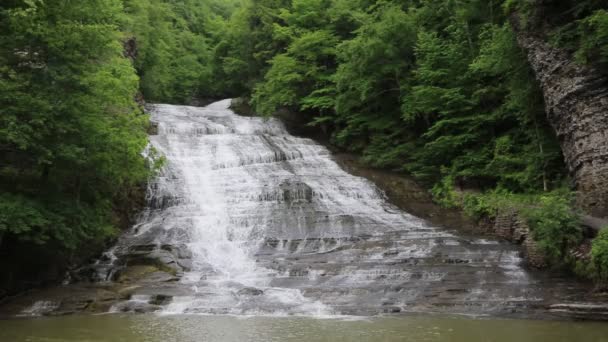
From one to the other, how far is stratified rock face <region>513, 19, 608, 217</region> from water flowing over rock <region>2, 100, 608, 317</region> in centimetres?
254

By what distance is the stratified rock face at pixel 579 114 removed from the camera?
40.8 feet

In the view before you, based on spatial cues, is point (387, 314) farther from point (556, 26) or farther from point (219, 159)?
point (219, 159)

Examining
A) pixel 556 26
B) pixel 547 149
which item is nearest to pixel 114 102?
pixel 556 26

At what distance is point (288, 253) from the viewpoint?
13445 mm

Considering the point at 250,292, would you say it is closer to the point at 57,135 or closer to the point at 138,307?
the point at 138,307

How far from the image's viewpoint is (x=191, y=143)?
72.3 ft

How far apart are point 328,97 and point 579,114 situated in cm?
1328

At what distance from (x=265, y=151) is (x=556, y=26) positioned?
1181 centimetres

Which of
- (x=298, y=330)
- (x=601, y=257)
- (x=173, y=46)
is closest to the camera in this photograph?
(x=298, y=330)

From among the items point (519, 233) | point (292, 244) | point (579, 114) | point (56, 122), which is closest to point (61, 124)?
point (56, 122)

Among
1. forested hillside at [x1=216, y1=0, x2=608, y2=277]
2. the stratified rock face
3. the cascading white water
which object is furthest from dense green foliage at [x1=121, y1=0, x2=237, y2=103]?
the stratified rock face

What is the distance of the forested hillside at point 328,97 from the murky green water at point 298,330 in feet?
7.00

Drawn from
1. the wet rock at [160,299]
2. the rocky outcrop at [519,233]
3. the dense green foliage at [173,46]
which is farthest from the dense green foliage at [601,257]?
the dense green foliage at [173,46]

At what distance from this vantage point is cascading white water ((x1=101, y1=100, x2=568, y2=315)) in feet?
31.9
